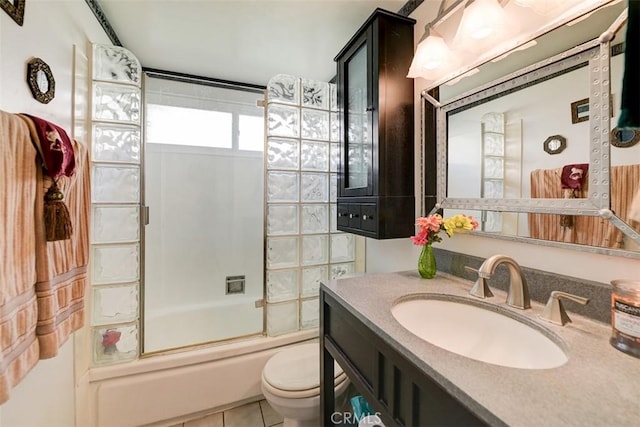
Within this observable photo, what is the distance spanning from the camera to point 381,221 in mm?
1231

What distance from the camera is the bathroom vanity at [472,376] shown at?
1.34ft

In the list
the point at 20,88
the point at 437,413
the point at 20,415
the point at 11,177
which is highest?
the point at 20,88

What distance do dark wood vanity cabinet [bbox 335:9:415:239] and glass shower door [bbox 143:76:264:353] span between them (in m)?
1.04

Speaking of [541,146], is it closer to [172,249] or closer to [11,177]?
[11,177]

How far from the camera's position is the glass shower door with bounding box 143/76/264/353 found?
208 cm

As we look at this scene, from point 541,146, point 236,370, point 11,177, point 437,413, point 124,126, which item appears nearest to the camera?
point 437,413

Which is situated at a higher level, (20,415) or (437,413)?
(437,413)

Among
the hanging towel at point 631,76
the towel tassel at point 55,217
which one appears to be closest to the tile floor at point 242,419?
the towel tassel at point 55,217

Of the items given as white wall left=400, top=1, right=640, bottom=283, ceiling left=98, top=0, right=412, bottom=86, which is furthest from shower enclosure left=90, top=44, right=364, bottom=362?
white wall left=400, top=1, right=640, bottom=283

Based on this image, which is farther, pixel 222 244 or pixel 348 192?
pixel 222 244

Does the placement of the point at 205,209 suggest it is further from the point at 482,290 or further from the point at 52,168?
the point at 482,290

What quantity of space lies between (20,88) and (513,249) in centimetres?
176

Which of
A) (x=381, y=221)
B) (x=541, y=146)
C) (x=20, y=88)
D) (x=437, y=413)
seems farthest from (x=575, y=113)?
(x=20, y=88)

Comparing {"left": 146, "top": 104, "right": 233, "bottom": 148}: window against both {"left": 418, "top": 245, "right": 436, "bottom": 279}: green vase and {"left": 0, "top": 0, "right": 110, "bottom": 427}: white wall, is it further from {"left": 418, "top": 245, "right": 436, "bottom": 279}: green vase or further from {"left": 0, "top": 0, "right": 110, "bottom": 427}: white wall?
{"left": 418, "top": 245, "right": 436, "bottom": 279}: green vase
